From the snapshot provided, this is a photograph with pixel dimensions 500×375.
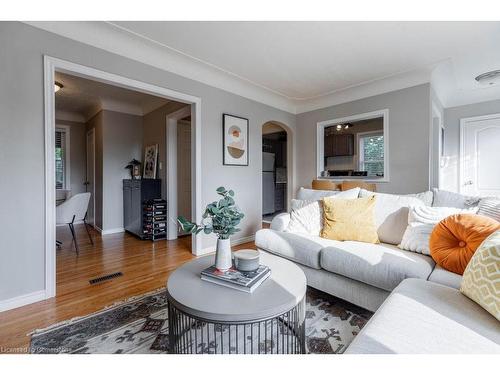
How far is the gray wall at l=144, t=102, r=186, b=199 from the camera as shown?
4.22 meters

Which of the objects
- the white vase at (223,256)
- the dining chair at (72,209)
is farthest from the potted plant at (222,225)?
the dining chair at (72,209)

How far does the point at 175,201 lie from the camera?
420cm

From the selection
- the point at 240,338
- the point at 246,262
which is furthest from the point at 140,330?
the point at 246,262

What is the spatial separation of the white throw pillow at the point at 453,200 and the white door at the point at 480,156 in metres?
2.88

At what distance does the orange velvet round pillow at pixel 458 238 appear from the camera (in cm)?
148

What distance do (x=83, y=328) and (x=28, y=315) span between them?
56 centimetres

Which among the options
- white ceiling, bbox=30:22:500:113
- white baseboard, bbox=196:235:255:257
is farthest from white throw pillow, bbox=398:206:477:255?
white baseboard, bbox=196:235:255:257

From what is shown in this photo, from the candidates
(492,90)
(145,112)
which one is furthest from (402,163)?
(145,112)

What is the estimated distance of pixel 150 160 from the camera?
4.66 meters

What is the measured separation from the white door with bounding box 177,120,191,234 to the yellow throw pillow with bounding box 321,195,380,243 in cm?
274

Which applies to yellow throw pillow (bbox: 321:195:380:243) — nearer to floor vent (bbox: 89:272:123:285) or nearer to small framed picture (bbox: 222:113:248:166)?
small framed picture (bbox: 222:113:248:166)

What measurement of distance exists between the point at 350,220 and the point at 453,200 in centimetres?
80

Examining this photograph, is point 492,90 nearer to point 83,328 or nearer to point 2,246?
point 83,328
